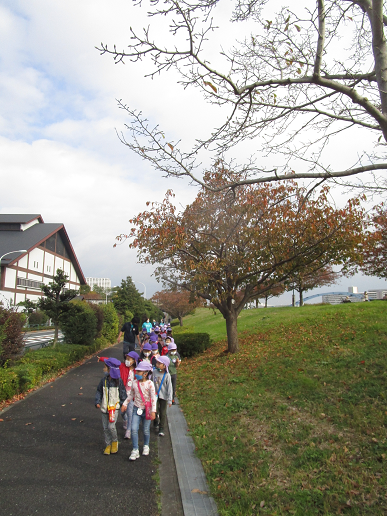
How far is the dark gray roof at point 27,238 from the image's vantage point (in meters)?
38.2

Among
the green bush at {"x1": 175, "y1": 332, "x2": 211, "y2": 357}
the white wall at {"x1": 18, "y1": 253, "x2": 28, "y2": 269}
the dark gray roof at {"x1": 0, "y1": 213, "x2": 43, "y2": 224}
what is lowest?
the green bush at {"x1": 175, "y1": 332, "x2": 211, "y2": 357}

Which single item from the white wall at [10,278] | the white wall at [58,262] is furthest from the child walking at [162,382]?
the white wall at [58,262]

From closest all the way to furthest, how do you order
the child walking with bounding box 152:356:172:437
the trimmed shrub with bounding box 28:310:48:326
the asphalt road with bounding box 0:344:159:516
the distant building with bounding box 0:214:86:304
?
the asphalt road with bounding box 0:344:159:516 < the child walking with bounding box 152:356:172:437 < the distant building with bounding box 0:214:86:304 < the trimmed shrub with bounding box 28:310:48:326

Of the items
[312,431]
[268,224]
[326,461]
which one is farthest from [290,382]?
[268,224]

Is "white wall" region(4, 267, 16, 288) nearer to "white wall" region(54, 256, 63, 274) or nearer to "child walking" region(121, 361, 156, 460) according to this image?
"white wall" region(54, 256, 63, 274)

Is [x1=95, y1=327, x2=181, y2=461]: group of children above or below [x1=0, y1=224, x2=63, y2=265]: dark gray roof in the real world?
below

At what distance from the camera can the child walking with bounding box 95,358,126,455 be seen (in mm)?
5457

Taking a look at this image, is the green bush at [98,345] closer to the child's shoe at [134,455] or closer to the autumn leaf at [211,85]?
the child's shoe at [134,455]

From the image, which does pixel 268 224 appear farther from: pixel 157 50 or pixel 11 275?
pixel 11 275

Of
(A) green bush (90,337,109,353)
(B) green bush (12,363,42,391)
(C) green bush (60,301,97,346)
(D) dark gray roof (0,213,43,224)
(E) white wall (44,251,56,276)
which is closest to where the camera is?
(B) green bush (12,363,42,391)

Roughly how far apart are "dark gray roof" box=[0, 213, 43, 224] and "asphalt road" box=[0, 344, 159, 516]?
136 ft

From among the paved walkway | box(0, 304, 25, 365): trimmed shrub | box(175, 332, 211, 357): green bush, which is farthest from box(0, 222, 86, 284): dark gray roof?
the paved walkway

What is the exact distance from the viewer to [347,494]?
156 inches

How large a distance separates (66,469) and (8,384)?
4.19m
